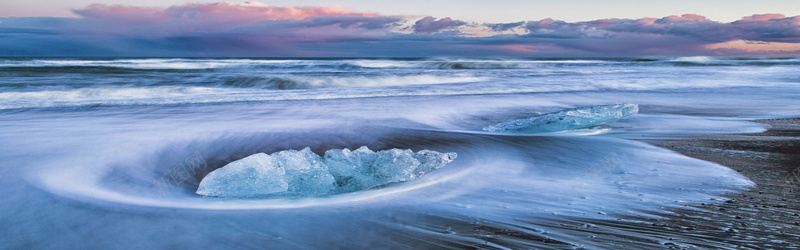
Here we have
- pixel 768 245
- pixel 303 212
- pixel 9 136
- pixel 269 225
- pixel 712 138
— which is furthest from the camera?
pixel 9 136

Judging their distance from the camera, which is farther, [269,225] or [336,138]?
[336,138]

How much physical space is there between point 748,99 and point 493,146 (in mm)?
6945

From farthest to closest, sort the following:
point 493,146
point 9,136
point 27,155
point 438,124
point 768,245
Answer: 1. point 438,124
2. point 9,136
3. point 493,146
4. point 27,155
5. point 768,245

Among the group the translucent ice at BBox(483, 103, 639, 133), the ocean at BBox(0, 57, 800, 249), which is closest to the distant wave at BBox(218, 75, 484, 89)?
the ocean at BBox(0, 57, 800, 249)

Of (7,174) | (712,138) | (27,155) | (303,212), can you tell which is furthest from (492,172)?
(27,155)

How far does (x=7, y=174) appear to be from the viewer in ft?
9.24

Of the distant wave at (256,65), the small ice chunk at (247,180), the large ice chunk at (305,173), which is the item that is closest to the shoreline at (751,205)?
the large ice chunk at (305,173)

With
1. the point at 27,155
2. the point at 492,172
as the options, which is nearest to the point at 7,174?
the point at 27,155

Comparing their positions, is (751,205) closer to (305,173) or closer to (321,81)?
(305,173)

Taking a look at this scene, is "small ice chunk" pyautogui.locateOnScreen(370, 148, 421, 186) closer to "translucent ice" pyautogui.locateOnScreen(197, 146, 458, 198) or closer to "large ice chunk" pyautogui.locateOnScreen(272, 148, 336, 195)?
"translucent ice" pyautogui.locateOnScreen(197, 146, 458, 198)

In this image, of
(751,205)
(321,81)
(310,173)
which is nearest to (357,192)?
(310,173)

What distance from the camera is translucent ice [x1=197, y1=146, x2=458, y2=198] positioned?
7.70 ft

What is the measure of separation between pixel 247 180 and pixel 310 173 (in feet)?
1.09

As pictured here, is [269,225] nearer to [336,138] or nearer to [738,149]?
[336,138]
